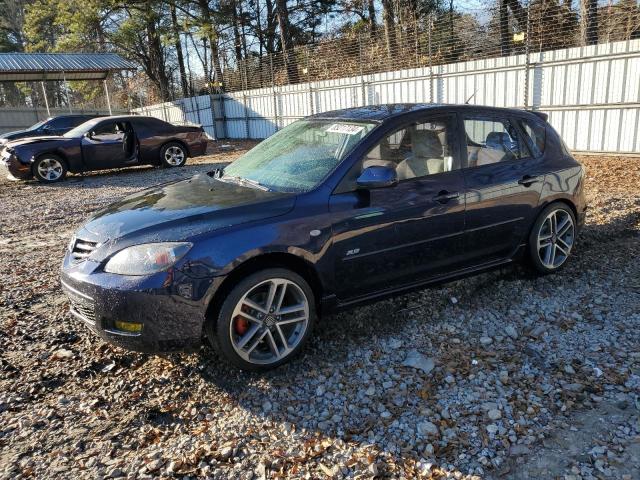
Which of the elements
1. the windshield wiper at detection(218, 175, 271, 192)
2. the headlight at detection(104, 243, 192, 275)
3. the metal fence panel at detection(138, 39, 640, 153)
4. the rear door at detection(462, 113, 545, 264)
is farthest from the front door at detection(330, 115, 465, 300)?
the metal fence panel at detection(138, 39, 640, 153)

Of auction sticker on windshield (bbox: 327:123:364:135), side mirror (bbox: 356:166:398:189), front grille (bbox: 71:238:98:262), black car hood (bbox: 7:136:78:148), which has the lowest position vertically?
front grille (bbox: 71:238:98:262)

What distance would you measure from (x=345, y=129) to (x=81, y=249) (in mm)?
2119

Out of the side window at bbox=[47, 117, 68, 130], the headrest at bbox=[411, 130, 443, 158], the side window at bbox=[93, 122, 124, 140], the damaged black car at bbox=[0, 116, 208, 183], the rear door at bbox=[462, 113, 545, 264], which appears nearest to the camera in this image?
the headrest at bbox=[411, 130, 443, 158]

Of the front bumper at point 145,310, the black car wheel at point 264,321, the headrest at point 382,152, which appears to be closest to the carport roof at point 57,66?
the headrest at point 382,152

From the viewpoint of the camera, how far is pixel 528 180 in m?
4.44

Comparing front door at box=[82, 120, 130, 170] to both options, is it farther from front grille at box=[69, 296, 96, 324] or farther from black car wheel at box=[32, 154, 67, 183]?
front grille at box=[69, 296, 96, 324]

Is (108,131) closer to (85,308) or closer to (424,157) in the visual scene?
(85,308)

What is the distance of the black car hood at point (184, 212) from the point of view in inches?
124

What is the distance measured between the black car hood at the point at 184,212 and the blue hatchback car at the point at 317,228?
13 mm

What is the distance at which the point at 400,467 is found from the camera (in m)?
2.48

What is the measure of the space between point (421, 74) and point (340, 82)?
395 cm

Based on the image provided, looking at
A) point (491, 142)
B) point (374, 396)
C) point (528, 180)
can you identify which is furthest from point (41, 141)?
point (374, 396)

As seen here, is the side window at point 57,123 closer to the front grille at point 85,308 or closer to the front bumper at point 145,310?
the front grille at point 85,308

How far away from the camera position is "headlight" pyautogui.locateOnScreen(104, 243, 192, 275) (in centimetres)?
298
